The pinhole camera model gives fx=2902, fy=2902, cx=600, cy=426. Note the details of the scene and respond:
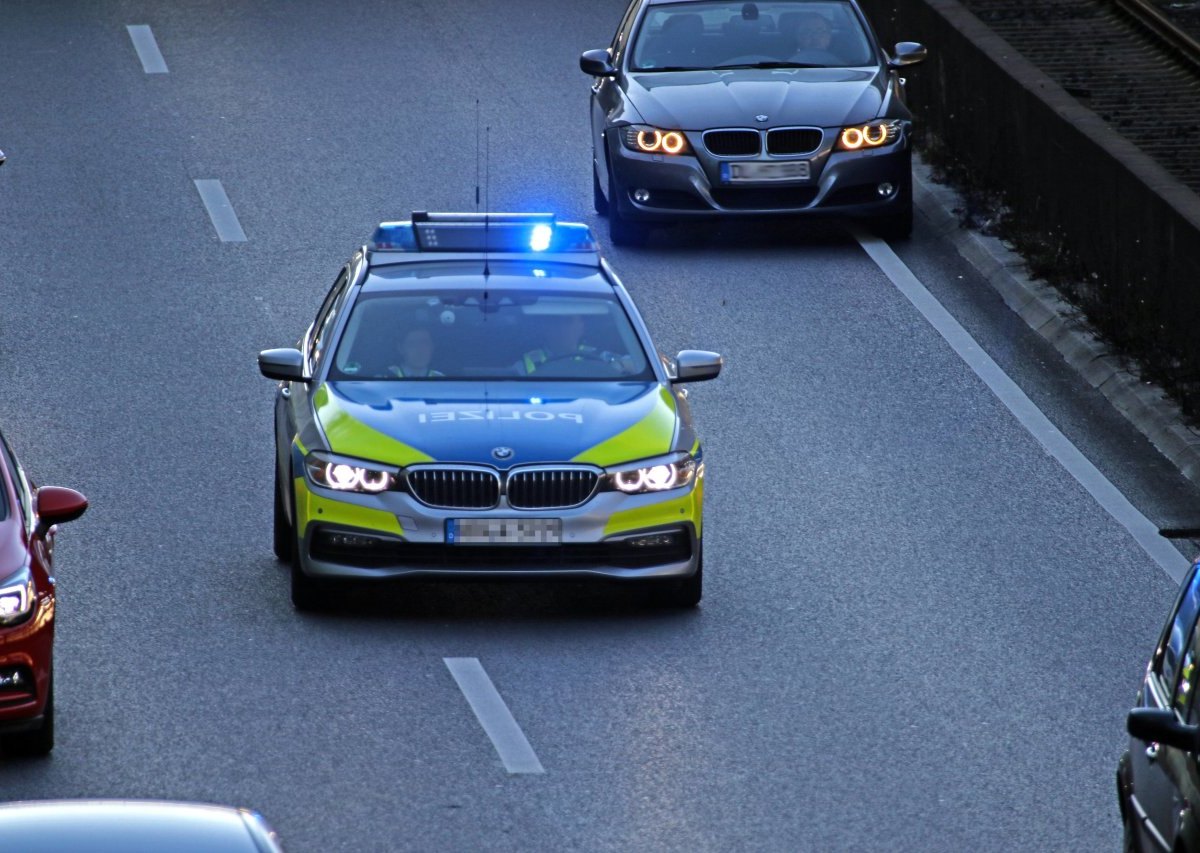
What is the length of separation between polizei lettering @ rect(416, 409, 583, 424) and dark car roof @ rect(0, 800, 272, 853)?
6.72 m

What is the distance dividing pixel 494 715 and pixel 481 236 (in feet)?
12.4

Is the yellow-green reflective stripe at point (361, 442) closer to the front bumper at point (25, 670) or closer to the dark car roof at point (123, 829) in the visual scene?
the front bumper at point (25, 670)

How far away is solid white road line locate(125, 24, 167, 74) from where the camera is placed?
26225mm

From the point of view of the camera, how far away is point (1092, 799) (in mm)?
11055

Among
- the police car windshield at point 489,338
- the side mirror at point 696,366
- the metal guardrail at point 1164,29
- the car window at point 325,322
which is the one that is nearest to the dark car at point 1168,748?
the side mirror at point 696,366

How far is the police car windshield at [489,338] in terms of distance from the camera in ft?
45.4

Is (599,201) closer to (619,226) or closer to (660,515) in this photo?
(619,226)

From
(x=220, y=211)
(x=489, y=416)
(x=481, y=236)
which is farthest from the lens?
(x=220, y=211)

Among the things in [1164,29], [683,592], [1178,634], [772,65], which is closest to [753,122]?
[772,65]

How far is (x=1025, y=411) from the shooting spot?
56.9 ft

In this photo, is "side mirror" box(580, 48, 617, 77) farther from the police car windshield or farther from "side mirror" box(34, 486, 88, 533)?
"side mirror" box(34, 486, 88, 533)

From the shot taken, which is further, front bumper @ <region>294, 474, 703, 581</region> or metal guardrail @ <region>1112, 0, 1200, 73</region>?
metal guardrail @ <region>1112, 0, 1200, 73</region>

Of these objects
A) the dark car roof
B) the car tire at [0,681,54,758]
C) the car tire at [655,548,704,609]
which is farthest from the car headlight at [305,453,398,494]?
the dark car roof

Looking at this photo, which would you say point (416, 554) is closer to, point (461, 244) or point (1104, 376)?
point (461, 244)
